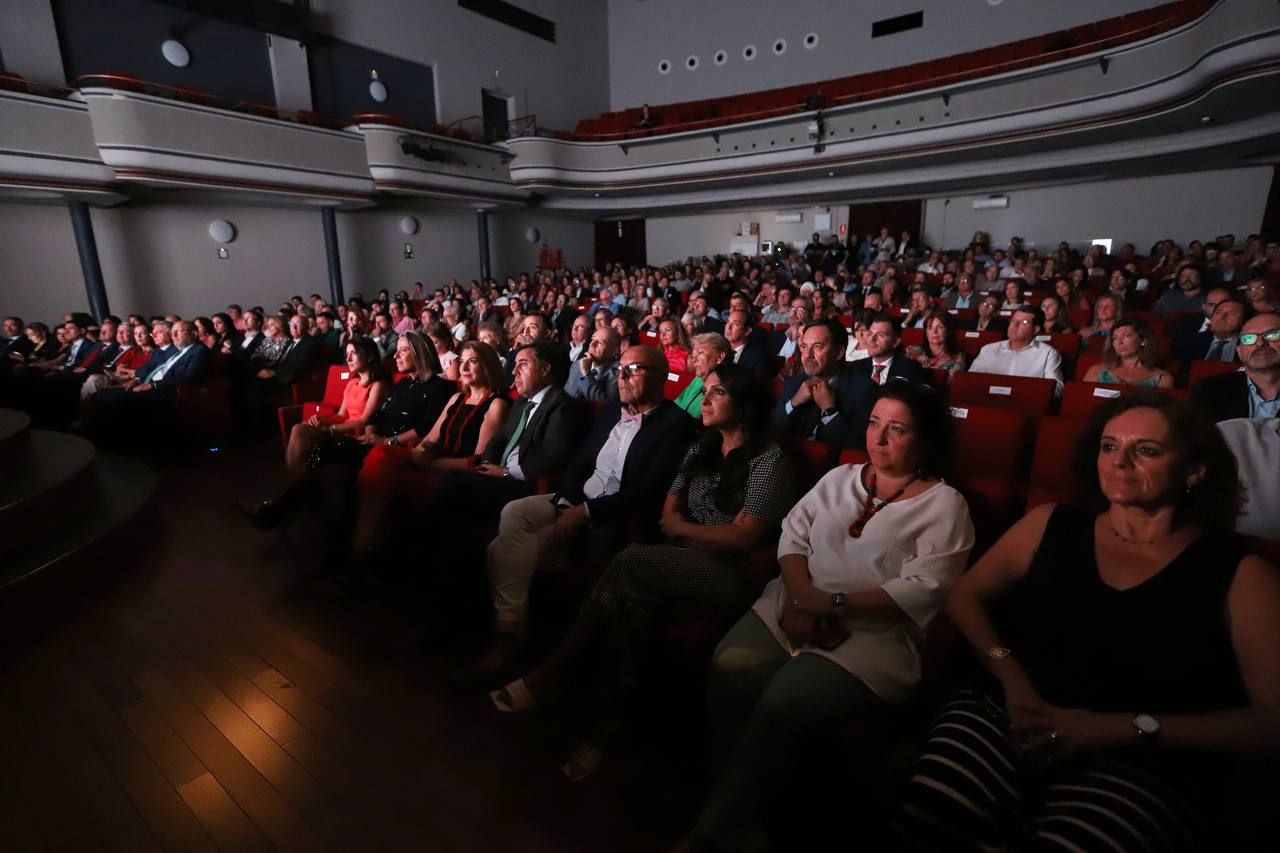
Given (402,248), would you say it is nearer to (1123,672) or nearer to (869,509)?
(869,509)

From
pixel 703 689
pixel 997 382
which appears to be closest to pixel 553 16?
pixel 997 382

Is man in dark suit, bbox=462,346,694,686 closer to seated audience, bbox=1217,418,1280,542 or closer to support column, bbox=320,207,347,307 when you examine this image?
seated audience, bbox=1217,418,1280,542

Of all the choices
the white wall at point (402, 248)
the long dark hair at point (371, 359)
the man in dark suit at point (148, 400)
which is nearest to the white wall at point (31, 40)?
the white wall at point (402, 248)

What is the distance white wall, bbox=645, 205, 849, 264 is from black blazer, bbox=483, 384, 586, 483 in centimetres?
1028

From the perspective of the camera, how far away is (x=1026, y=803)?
0.97 m

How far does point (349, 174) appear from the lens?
28.3ft

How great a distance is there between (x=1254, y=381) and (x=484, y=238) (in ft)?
38.1

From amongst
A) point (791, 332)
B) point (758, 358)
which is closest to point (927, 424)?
point (758, 358)

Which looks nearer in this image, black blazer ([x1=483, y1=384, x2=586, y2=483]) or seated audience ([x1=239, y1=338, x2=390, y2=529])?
black blazer ([x1=483, y1=384, x2=586, y2=483])

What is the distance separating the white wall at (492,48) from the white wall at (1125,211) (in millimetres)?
7694

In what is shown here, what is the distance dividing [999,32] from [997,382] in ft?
31.3

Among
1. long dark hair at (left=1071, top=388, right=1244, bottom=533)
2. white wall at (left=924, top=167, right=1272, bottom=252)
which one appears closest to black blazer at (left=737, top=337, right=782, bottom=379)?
long dark hair at (left=1071, top=388, right=1244, bottom=533)

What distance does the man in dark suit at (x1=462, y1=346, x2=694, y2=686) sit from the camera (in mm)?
1779

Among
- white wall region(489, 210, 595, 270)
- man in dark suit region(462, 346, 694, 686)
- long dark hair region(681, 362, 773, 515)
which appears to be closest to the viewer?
long dark hair region(681, 362, 773, 515)
